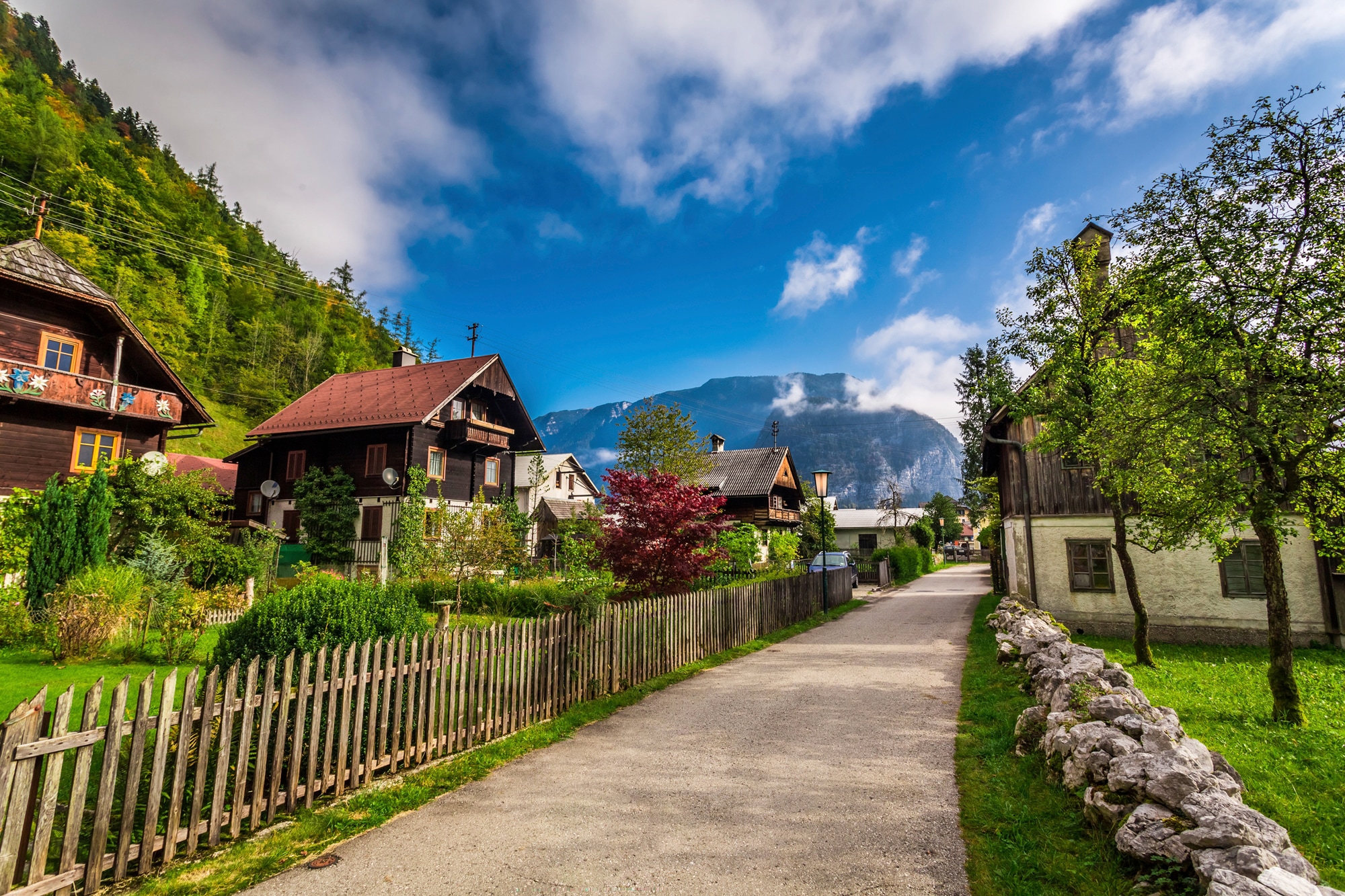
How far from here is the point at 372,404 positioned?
31719 millimetres

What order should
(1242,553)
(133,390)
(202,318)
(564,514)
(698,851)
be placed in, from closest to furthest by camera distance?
(698,851) < (1242,553) < (133,390) < (564,514) < (202,318)

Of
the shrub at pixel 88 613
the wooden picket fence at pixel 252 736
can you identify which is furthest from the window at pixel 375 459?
the wooden picket fence at pixel 252 736

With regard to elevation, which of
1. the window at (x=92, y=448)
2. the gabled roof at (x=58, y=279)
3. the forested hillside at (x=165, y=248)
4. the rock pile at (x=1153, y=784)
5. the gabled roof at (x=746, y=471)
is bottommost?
the rock pile at (x=1153, y=784)

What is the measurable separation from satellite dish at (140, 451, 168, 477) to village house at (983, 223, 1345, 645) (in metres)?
26.1

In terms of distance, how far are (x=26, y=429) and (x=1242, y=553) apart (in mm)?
35563

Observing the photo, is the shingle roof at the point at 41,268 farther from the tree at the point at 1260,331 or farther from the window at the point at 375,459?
the tree at the point at 1260,331

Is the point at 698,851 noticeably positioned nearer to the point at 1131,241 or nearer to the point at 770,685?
the point at 770,685

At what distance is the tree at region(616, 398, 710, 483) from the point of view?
2720 centimetres

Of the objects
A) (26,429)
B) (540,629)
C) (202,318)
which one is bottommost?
(540,629)

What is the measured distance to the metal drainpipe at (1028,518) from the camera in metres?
17.6

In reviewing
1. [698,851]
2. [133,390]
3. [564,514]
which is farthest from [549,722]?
[564,514]

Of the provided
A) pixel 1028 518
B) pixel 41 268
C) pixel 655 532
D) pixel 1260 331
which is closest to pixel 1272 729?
pixel 1260 331

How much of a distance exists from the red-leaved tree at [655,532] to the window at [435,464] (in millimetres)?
19505

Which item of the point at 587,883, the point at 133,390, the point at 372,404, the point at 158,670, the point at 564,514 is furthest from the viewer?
the point at 564,514
